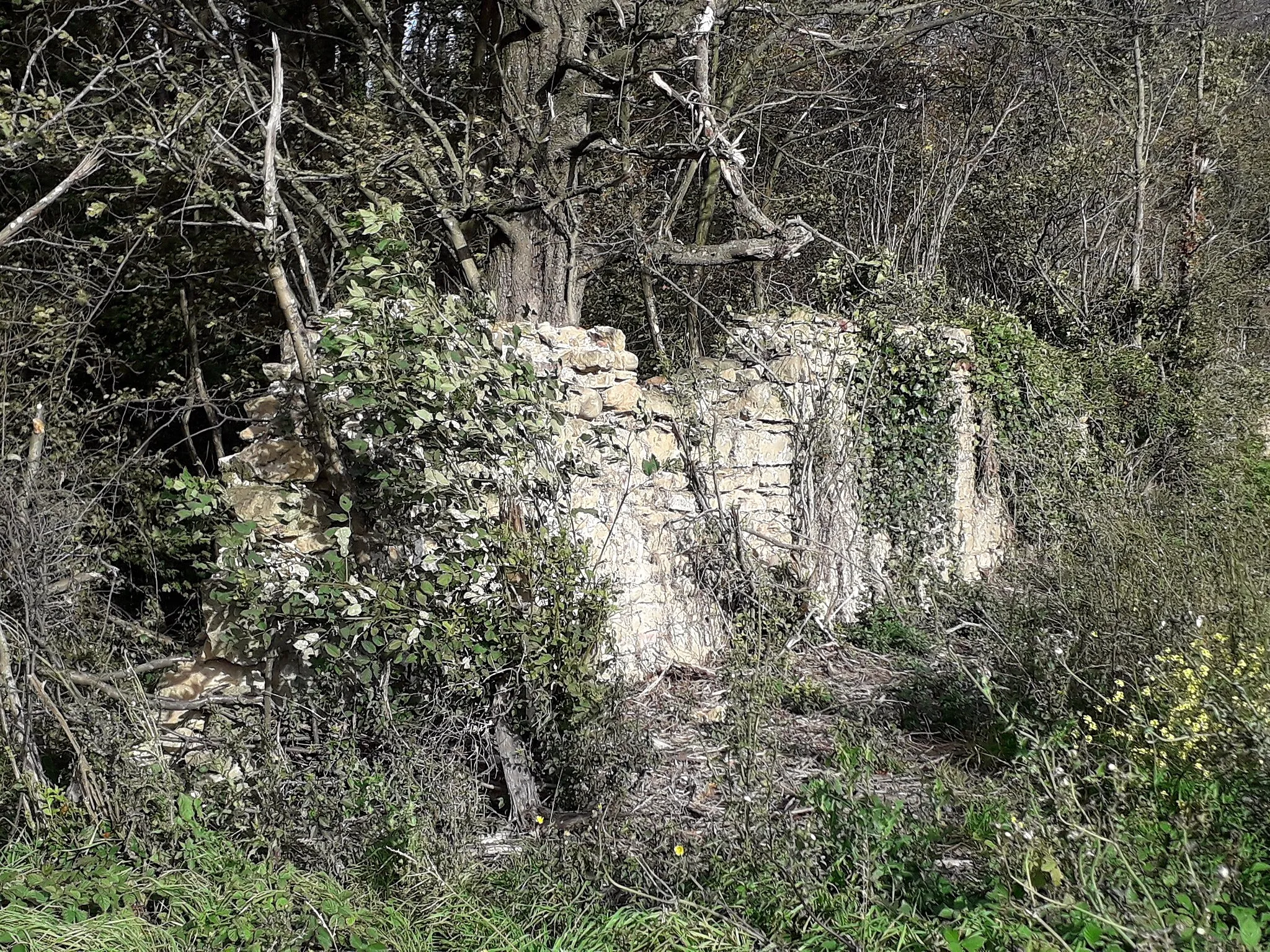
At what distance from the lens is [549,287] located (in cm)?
674

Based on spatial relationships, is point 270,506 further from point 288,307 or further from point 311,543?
point 288,307

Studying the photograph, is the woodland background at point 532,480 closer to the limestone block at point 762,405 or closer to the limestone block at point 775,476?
the limestone block at point 762,405

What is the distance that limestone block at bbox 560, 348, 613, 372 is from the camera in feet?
19.6

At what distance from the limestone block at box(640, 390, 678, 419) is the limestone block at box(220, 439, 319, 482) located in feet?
7.56

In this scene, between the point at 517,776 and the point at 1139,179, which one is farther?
the point at 1139,179

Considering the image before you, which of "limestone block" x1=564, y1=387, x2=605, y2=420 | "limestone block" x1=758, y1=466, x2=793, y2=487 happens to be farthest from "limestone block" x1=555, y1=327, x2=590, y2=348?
"limestone block" x1=758, y1=466, x2=793, y2=487

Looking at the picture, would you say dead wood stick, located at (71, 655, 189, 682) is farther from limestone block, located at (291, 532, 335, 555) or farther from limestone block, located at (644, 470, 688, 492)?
limestone block, located at (644, 470, 688, 492)

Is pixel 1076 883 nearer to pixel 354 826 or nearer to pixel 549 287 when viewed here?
pixel 354 826

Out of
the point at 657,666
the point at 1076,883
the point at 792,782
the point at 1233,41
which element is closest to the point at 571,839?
the point at 792,782

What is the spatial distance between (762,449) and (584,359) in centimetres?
172

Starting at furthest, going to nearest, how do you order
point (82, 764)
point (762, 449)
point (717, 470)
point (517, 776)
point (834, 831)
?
point (762, 449) < point (717, 470) < point (517, 776) < point (82, 764) < point (834, 831)

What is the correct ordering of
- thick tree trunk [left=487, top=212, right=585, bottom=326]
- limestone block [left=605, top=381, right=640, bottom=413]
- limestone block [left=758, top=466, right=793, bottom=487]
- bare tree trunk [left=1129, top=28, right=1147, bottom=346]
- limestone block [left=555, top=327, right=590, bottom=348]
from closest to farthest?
limestone block [left=555, top=327, right=590, bottom=348] < limestone block [left=605, top=381, right=640, bottom=413] < thick tree trunk [left=487, top=212, right=585, bottom=326] < limestone block [left=758, top=466, right=793, bottom=487] < bare tree trunk [left=1129, top=28, right=1147, bottom=346]

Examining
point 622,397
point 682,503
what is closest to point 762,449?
point 682,503

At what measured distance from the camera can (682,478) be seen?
6.72 metres
